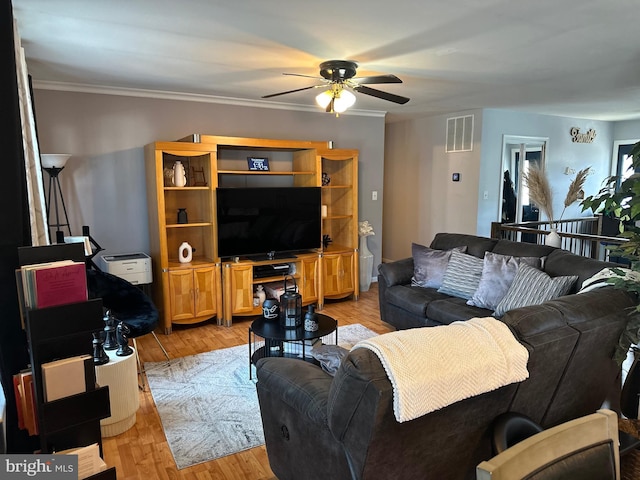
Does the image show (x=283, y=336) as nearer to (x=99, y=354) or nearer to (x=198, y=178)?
(x=99, y=354)

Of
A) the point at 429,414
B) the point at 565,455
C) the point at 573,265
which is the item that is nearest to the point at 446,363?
the point at 429,414

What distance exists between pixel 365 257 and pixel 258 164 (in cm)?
187

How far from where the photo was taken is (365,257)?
5.82 metres

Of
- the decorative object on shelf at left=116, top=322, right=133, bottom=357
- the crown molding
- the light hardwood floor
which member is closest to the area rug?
the light hardwood floor

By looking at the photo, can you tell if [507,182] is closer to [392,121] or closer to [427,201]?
[427,201]

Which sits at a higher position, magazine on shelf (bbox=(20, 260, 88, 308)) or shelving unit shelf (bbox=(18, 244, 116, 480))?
magazine on shelf (bbox=(20, 260, 88, 308))

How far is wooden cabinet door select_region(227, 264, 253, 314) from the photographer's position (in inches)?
181

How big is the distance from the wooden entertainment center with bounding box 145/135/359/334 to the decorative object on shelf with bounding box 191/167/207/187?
0.03 ft

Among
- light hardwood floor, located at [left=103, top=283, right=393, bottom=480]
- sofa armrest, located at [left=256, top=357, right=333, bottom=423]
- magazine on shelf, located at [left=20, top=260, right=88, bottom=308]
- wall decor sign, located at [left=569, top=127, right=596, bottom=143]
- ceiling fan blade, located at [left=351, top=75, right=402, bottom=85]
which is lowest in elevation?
light hardwood floor, located at [left=103, top=283, right=393, bottom=480]

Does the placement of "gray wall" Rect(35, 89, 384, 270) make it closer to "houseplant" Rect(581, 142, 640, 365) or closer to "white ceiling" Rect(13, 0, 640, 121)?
"white ceiling" Rect(13, 0, 640, 121)

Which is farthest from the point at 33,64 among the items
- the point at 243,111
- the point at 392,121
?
the point at 392,121

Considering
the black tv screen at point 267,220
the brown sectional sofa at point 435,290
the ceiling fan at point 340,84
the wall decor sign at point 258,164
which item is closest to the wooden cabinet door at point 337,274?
the black tv screen at point 267,220

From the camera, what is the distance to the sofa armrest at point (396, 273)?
14.2ft

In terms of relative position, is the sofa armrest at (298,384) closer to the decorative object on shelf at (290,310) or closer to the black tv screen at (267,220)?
the decorative object on shelf at (290,310)
